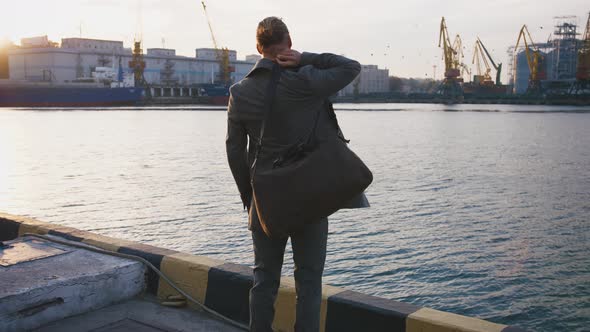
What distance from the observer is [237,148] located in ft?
8.33

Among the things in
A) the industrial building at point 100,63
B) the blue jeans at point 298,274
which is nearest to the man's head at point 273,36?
the blue jeans at point 298,274

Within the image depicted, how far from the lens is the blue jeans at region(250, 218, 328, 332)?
245 centimetres

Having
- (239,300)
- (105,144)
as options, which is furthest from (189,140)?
(239,300)

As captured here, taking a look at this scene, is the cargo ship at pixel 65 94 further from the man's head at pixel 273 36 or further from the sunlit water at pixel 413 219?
the man's head at pixel 273 36

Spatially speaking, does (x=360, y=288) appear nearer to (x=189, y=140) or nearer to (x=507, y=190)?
(x=507, y=190)

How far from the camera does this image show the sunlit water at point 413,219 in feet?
21.1

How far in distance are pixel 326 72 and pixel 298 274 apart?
81cm

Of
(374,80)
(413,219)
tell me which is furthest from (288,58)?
(374,80)

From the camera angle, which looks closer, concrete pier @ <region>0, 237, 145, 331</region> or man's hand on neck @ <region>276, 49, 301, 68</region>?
man's hand on neck @ <region>276, 49, 301, 68</region>

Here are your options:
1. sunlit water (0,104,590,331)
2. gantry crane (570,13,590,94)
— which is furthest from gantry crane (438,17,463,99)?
sunlit water (0,104,590,331)

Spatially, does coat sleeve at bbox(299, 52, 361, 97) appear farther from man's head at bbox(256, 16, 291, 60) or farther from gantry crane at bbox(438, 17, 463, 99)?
gantry crane at bbox(438, 17, 463, 99)

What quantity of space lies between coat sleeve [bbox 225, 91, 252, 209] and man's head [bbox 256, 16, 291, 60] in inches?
10.1

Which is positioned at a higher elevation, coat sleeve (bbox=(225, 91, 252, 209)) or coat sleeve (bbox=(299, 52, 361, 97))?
coat sleeve (bbox=(299, 52, 361, 97))

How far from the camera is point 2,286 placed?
3016 millimetres
